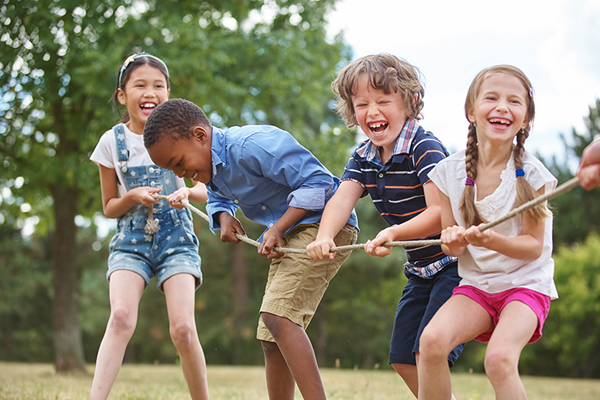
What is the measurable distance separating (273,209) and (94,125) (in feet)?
22.4

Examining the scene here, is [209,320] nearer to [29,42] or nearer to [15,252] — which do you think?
[15,252]

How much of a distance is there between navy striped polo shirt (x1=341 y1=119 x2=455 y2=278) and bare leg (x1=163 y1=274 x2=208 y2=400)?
1.16 metres

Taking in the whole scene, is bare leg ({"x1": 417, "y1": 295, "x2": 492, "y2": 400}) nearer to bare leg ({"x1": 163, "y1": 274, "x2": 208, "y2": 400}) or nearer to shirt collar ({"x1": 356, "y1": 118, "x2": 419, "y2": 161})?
shirt collar ({"x1": 356, "y1": 118, "x2": 419, "y2": 161})

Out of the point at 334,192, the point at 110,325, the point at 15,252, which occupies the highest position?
the point at 15,252

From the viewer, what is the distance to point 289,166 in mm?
2912

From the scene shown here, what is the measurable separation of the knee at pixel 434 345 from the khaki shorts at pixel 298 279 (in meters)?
0.69

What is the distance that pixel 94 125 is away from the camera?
9.10m

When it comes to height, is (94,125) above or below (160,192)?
above

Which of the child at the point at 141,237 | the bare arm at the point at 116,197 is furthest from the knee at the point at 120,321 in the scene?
the bare arm at the point at 116,197

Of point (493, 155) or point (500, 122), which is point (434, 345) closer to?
point (493, 155)

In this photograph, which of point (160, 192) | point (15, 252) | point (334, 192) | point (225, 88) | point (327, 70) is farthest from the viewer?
point (15, 252)

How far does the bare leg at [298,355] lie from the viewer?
2711 mm

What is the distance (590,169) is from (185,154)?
188 centimetres

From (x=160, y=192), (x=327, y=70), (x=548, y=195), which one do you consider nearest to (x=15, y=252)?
(x=327, y=70)
